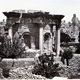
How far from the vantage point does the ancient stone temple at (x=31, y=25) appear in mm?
15398

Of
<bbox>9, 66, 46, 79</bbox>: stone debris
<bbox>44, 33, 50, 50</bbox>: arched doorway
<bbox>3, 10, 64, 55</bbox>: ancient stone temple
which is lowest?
<bbox>9, 66, 46, 79</bbox>: stone debris

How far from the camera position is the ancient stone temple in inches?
606

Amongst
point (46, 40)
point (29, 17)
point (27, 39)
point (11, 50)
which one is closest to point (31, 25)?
point (29, 17)

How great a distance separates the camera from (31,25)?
1606 cm

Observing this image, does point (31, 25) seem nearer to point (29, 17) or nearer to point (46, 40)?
point (29, 17)

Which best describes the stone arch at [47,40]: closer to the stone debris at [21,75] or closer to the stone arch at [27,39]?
the stone arch at [27,39]

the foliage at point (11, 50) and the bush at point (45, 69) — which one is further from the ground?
the foliage at point (11, 50)

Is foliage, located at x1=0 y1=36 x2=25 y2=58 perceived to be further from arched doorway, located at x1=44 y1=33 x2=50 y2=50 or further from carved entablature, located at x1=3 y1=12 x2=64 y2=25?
arched doorway, located at x1=44 y1=33 x2=50 y2=50

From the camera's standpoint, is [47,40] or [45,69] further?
[47,40]

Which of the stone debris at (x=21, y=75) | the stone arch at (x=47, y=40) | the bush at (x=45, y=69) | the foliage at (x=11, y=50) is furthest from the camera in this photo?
the stone arch at (x=47, y=40)

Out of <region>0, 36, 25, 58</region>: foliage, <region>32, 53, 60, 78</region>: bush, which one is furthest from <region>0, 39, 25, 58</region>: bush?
<region>32, 53, 60, 78</region>: bush

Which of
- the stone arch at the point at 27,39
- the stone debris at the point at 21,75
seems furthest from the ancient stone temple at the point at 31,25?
the stone debris at the point at 21,75

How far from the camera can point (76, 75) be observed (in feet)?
33.6

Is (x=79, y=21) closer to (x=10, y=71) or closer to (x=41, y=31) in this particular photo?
(x=41, y=31)
